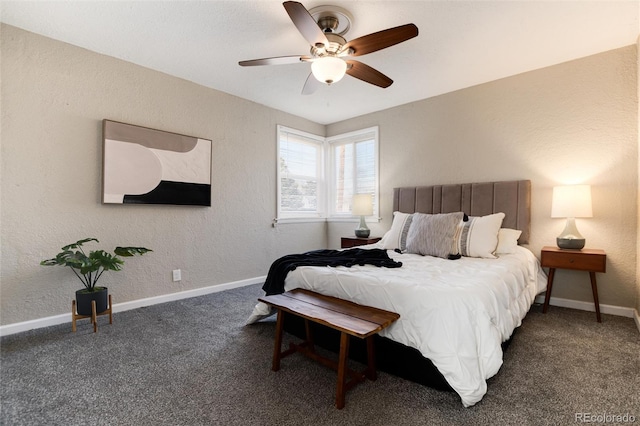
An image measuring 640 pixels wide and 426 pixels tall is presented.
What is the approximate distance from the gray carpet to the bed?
0.17 metres

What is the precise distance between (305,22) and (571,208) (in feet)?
9.15

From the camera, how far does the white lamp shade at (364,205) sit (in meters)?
4.37

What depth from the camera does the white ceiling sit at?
2.26 metres

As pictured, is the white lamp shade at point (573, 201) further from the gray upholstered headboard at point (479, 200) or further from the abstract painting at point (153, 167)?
the abstract painting at point (153, 167)

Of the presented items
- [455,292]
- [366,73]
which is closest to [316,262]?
[455,292]

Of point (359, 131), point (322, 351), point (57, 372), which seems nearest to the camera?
point (57, 372)

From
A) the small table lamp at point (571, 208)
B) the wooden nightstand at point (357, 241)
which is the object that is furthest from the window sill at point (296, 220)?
the small table lamp at point (571, 208)

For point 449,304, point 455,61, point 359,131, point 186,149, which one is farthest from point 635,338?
point 186,149

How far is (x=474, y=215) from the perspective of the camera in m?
3.55

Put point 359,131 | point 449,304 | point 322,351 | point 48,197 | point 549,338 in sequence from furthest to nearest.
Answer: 1. point 359,131
2. point 48,197
3. point 549,338
4. point 322,351
5. point 449,304

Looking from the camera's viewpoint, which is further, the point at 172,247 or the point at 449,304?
the point at 172,247

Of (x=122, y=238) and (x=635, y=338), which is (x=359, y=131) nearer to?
(x=122, y=238)

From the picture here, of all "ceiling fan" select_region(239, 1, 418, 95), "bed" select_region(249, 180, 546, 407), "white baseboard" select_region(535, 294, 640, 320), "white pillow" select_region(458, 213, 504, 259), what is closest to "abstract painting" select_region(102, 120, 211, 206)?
"ceiling fan" select_region(239, 1, 418, 95)

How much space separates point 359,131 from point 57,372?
14.1 feet
